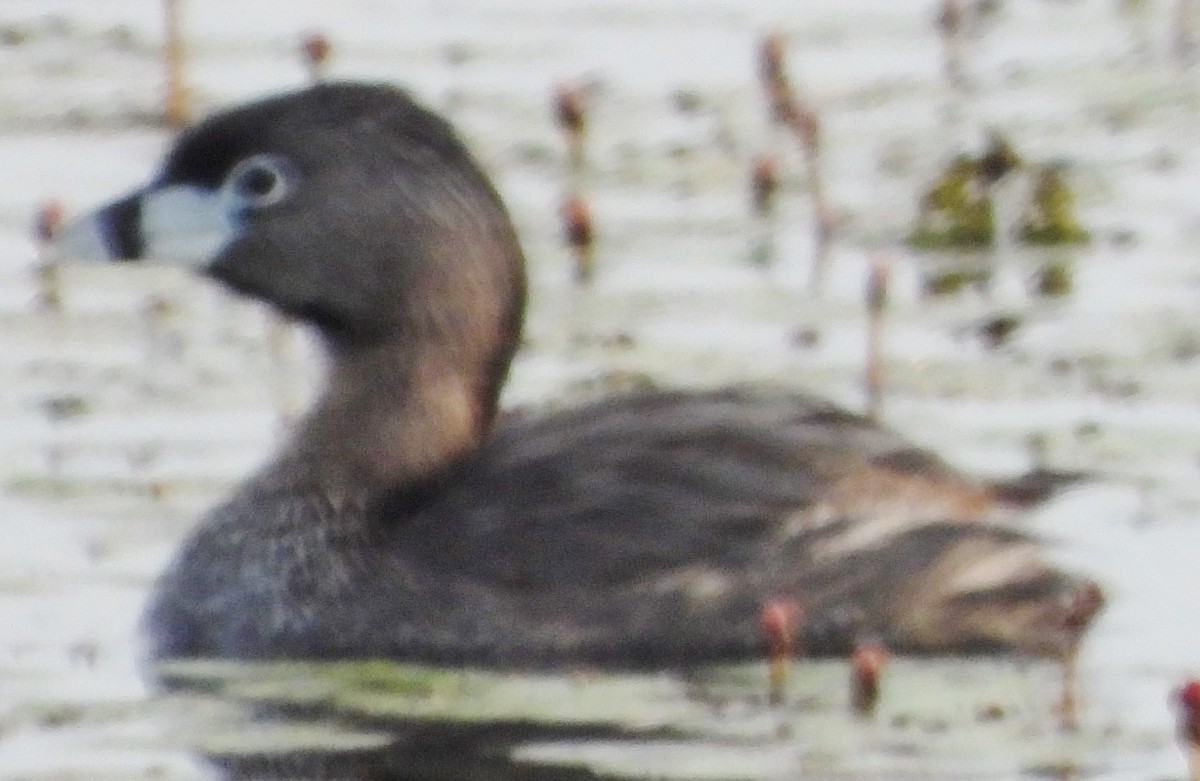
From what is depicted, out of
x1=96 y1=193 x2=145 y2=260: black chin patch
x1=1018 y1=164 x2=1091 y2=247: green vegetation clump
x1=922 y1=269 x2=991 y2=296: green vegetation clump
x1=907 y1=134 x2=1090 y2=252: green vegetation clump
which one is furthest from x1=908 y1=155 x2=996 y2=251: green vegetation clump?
x1=96 y1=193 x2=145 y2=260: black chin patch

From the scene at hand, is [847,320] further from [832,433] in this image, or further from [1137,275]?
[832,433]

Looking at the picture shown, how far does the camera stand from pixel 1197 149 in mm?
16406

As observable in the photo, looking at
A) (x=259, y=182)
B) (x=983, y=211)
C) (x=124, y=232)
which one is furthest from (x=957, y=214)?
(x=124, y=232)

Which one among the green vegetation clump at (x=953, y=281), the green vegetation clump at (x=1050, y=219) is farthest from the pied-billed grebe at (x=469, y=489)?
the green vegetation clump at (x=1050, y=219)

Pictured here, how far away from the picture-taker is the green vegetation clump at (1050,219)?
589 inches

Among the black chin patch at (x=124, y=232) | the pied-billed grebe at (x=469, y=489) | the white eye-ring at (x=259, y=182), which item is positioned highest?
the white eye-ring at (x=259, y=182)

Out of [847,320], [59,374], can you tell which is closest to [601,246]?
[847,320]

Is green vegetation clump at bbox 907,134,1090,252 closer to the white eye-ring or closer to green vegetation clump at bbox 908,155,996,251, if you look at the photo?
green vegetation clump at bbox 908,155,996,251

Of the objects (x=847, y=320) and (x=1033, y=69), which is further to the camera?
(x=1033, y=69)

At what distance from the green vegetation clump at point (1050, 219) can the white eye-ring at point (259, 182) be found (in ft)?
13.4

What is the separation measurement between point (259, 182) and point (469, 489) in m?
1.06

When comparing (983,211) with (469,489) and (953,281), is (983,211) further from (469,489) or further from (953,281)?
(469,489)

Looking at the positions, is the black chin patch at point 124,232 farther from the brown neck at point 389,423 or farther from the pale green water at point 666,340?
the pale green water at point 666,340

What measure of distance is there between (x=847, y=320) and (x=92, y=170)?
3380 millimetres
